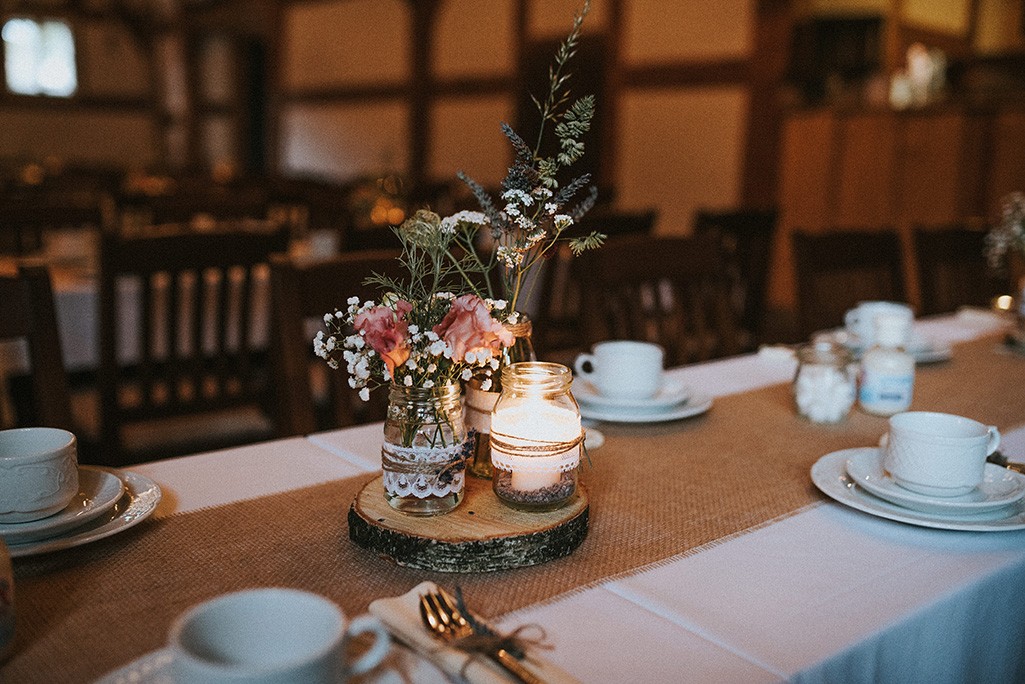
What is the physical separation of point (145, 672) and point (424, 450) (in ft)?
1.08

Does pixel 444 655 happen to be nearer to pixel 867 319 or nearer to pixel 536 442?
pixel 536 442

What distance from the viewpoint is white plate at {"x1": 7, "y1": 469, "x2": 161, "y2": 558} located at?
86 cm

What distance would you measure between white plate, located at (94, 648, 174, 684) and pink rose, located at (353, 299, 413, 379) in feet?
1.04

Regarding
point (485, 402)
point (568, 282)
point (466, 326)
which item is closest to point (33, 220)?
point (568, 282)

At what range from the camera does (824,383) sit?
4.49ft

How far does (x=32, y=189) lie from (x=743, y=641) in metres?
4.41

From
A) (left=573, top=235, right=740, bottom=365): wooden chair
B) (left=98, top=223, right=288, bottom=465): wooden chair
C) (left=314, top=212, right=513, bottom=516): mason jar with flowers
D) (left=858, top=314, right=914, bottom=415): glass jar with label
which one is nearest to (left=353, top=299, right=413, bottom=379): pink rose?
(left=314, top=212, right=513, bottom=516): mason jar with flowers

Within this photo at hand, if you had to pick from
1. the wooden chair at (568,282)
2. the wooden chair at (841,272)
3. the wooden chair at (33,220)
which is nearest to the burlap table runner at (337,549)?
the wooden chair at (841,272)

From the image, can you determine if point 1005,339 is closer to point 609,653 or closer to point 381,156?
point 609,653

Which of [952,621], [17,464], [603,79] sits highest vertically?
[603,79]

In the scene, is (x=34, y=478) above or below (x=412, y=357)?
below

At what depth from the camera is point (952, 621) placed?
845mm

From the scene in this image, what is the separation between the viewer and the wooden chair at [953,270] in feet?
8.97

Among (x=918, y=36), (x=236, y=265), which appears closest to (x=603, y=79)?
(x=918, y=36)
